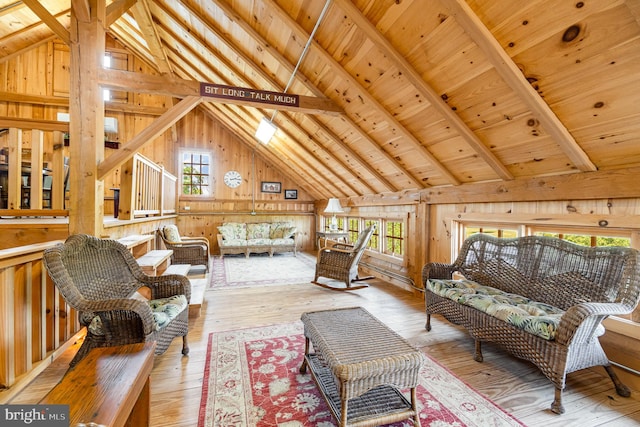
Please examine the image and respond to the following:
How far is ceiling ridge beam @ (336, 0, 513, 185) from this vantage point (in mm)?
2102

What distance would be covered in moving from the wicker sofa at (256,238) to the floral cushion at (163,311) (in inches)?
169

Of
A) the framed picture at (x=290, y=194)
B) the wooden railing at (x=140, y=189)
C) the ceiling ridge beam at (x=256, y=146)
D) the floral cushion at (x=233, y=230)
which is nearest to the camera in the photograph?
the wooden railing at (x=140, y=189)

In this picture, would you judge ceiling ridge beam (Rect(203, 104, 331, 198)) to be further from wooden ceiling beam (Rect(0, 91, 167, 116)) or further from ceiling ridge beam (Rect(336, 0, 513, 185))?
ceiling ridge beam (Rect(336, 0, 513, 185))

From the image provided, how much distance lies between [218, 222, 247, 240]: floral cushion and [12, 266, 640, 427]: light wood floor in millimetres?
3594

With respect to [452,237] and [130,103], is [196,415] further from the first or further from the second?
[130,103]

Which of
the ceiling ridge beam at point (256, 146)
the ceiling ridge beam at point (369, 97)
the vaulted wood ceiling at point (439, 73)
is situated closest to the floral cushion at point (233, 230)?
the ceiling ridge beam at point (256, 146)

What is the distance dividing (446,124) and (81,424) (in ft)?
9.94

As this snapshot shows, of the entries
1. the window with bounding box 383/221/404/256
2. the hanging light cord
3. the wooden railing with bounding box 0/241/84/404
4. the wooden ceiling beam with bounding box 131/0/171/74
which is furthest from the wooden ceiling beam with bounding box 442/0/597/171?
the wooden ceiling beam with bounding box 131/0/171/74

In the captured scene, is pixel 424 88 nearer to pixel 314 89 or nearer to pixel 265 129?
pixel 314 89

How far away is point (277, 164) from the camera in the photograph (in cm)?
748

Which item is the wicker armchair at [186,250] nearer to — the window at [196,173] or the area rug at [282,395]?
the window at [196,173]

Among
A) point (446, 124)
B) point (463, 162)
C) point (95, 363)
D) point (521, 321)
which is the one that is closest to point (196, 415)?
point (95, 363)

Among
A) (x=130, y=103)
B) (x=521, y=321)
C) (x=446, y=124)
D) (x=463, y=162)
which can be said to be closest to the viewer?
(x=521, y=321)

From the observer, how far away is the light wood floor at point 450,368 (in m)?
1.62
